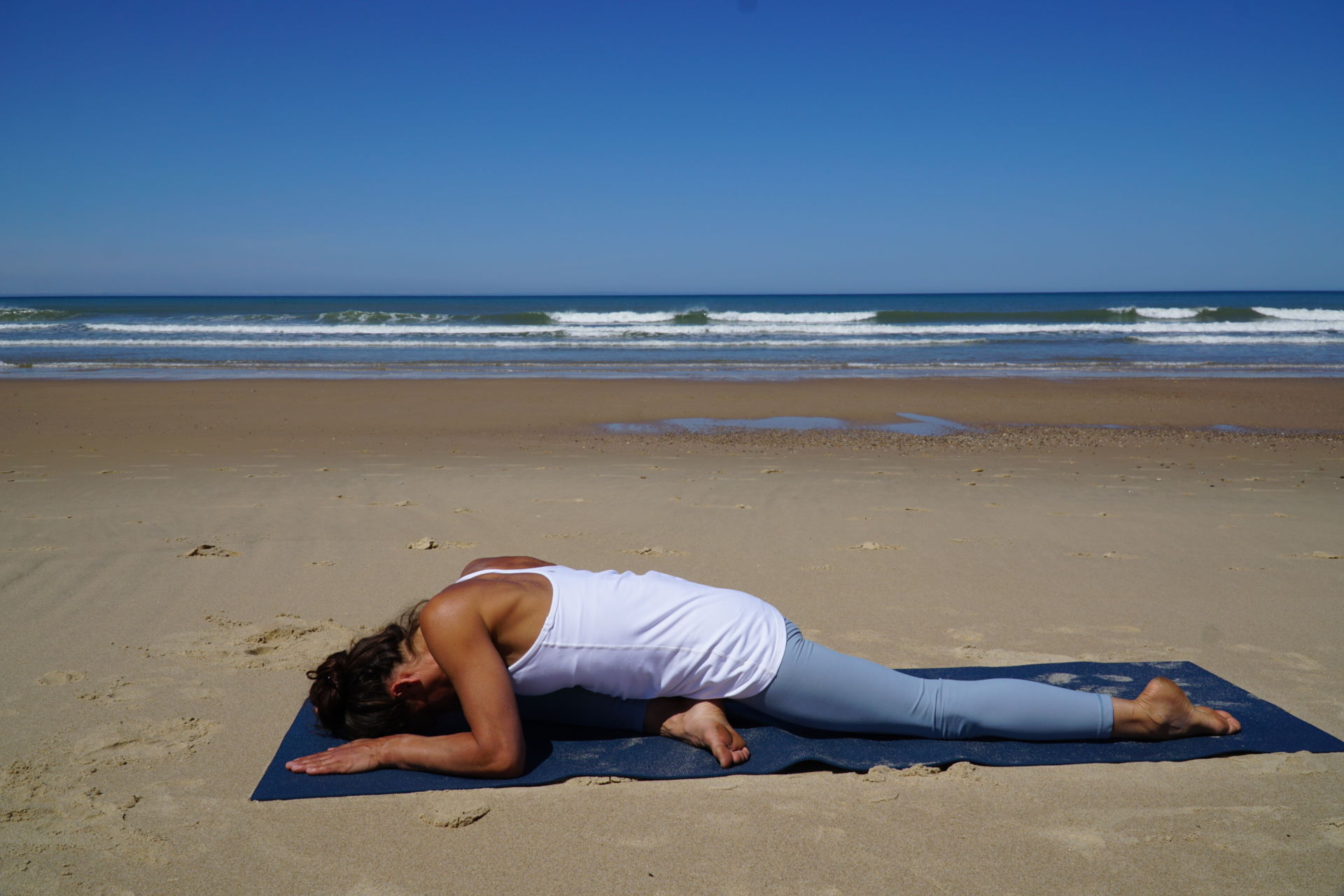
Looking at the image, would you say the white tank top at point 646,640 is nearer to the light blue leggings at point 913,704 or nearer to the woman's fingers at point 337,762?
the light blue leggings at point 913,704

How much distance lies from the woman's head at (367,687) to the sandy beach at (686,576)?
0.28m

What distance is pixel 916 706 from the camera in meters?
3.01

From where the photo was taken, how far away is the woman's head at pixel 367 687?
9.47 feet

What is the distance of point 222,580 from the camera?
4.84 m

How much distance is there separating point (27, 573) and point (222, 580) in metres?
1.12

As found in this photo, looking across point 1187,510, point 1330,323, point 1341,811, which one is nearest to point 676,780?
point 1341,811

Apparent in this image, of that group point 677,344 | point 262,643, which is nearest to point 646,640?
point 262,643

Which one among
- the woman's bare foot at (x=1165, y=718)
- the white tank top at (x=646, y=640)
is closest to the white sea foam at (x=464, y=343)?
the woman's bare foot at (x=1165, y=718)

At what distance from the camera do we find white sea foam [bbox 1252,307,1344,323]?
38622mm

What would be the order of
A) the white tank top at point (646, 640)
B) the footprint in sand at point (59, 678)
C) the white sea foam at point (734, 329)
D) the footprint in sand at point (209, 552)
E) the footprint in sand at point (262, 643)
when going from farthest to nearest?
the white sea foam at point (734, 329)
the footprint in sand at point (209, 552)
the footprint in sand at point (262, 643)
the footprint in sand at point (59, 678)
the white tank top at point (646, 640)

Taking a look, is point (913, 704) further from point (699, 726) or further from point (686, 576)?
point (686, 576)

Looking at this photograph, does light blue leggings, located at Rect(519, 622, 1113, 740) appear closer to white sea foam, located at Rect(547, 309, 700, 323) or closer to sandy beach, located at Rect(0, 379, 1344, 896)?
sandy beach, located at Rect(0, 379, 1344, 896)

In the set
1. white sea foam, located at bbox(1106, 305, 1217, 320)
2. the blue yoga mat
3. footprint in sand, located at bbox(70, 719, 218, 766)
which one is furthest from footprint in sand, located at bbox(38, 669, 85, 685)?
white sea foam, located at bbox(1106, 305, 1217, 320)

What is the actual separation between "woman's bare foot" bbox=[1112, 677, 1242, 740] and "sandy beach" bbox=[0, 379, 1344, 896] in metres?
0.14
